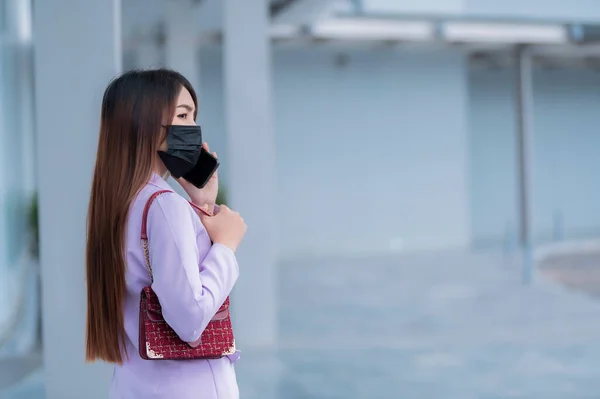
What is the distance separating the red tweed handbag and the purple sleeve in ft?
0.10

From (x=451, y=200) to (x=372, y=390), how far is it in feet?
32.7

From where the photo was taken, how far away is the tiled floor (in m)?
5.34

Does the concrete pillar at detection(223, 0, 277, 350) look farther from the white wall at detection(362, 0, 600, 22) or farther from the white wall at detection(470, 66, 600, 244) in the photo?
the white wall at detection(470, 66, 600, 244)

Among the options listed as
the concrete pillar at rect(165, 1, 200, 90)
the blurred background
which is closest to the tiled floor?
the blurred background

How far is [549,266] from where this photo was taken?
506 inches

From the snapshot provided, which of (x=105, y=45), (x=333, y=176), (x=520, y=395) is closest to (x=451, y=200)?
(x=333, y=176)

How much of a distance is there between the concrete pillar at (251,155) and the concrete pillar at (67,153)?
280 cm

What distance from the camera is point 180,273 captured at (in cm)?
154

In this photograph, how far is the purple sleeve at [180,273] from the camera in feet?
5.04

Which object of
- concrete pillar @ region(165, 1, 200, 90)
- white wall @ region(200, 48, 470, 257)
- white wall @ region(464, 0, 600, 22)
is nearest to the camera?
concrete pillar @ region(165, 1, 200, 90)

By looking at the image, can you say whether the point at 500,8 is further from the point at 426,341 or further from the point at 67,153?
the point at 67,153

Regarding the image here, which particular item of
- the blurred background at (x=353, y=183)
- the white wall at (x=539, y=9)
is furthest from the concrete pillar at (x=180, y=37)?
the white wall at (x=539, y=9)

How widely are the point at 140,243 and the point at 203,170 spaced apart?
226 mm

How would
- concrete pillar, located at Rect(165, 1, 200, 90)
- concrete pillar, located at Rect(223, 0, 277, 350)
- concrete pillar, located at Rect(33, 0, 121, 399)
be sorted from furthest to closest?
1. concrete pillar, located at Rect(165, 1, 200, 90)
2. concrete pillar, located at Rect(223, 0, 277, 350)
3. concrete pillar, located at Rect(33, 0, 121, 399)
